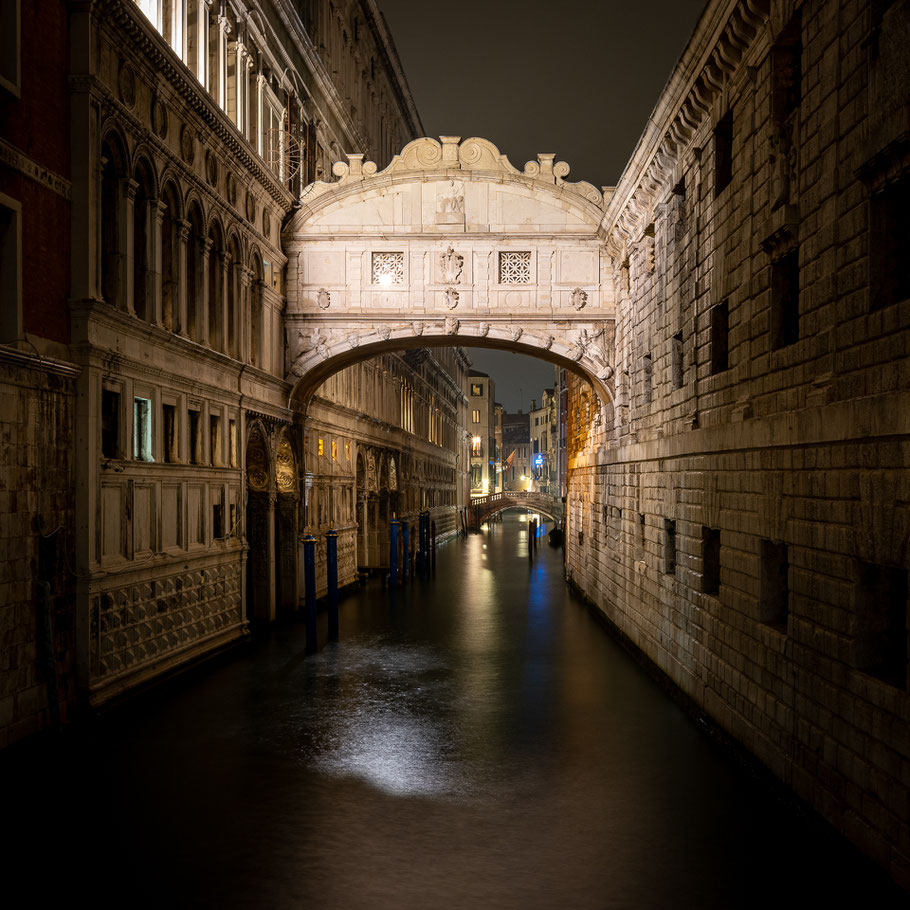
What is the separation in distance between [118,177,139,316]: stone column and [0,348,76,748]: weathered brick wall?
181 cm

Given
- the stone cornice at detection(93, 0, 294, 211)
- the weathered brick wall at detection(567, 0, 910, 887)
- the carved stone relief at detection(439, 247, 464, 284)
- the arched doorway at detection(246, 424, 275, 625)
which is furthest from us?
the carved stone relief at detection(439, 247, 464, 284)

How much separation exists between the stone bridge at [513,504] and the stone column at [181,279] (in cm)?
4788

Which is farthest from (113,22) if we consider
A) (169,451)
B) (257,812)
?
(257,812)

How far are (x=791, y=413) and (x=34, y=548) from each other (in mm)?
7833

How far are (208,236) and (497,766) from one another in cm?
1010

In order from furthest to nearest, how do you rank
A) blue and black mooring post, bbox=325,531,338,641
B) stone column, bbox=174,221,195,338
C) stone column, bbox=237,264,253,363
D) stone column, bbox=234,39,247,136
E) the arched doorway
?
the arched doorway → blue and black mooring post, bbox=325,531,338,641 → stone column, bbox=234,39,247,136 → stone column, bbox=237,264,253,363 → stone column, bbox=174,221,195,338

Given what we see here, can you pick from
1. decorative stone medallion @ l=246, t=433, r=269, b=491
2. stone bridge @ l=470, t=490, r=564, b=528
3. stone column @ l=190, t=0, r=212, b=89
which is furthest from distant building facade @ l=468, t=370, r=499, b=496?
stone column @ l=190, t=0, r=212, b=89

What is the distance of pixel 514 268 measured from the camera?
20.4 meters

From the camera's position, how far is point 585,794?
Answer: 927cm

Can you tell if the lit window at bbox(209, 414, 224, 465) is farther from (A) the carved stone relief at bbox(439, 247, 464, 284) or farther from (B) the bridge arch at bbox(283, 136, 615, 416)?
(A) the carved stone relief at bbox(439, 247, 464, 284)

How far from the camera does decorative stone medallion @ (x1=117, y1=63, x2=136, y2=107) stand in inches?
491

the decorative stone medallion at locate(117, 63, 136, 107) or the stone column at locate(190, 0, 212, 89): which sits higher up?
the stone column at locate(190, 0, 212, 89)

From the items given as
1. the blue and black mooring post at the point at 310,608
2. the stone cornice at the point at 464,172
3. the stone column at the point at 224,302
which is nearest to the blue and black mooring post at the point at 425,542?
the stone cornice at the point at 464,172

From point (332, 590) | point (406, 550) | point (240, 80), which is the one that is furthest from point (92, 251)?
point (406, 550)
